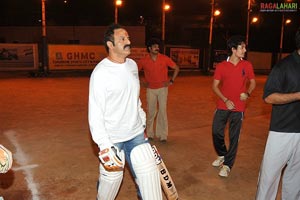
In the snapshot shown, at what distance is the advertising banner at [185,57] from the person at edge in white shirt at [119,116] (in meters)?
20.1

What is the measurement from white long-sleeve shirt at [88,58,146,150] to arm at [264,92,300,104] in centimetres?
138

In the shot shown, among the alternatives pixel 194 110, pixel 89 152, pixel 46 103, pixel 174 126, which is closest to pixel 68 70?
pixel 46 103

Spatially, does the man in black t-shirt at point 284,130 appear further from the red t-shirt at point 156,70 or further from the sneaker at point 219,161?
the red t-shirt at point 156,70

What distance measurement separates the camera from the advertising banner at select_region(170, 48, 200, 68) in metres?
23.5

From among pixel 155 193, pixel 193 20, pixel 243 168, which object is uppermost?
pixel 193 20

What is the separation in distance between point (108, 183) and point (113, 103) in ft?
2.66

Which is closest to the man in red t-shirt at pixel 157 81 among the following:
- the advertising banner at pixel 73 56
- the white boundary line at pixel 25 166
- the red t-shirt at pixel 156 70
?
the red t-shirt at pixel 156 70

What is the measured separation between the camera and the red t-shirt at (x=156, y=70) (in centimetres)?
705

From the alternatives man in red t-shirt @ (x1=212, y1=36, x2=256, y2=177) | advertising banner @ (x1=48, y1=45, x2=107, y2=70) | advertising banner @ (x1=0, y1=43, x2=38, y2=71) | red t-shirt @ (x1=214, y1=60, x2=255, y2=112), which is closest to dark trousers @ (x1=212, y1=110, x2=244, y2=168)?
man in red t-shirt @ (x1=212, y1=36, x2=256, y2=177)

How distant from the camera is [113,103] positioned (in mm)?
3398

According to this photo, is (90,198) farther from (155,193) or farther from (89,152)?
(89,152)

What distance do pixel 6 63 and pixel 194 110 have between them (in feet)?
43.7

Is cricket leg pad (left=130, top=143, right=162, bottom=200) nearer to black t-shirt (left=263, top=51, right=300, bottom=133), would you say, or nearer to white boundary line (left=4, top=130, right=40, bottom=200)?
black t-shirt (left=263, top=51, right=300, bottom=133)

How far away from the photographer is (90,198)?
15.0 ft
